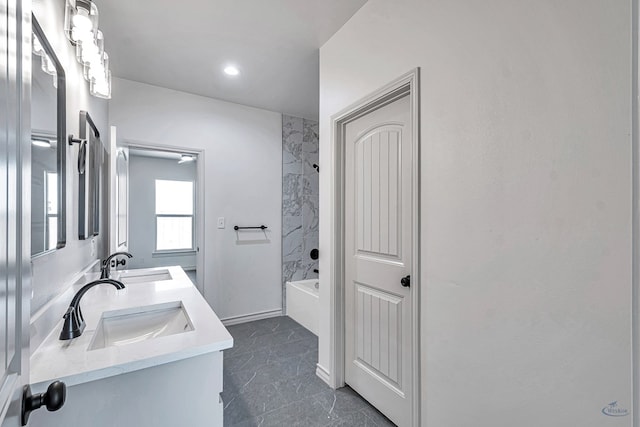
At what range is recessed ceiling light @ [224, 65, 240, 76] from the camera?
2623 mm

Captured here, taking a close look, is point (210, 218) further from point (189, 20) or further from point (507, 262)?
point (507, 262)

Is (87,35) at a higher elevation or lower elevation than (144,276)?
higher

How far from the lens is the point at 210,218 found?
10.9ft

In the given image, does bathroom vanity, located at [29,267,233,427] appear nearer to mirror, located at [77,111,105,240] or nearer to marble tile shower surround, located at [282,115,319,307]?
mirror, located at [77,111,105,240]

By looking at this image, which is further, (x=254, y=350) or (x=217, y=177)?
(x=217, y=177)

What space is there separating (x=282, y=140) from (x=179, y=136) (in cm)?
120

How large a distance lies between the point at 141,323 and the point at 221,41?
1.99 m

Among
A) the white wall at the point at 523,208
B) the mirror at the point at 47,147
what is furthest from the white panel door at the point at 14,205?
the white wall at the point at 523,208

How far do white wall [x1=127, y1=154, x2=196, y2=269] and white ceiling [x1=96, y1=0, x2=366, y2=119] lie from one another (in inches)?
129

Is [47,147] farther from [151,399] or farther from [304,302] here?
[304,302]

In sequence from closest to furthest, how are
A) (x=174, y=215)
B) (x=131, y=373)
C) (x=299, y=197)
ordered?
(x=131, y=373)
(x=299, y=197)
(x=174, y=215)

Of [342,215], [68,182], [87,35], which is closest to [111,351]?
[68,182]

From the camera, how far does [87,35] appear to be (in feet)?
4.50

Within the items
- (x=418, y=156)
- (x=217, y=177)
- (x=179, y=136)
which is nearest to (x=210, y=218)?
(x=217, y=177)
